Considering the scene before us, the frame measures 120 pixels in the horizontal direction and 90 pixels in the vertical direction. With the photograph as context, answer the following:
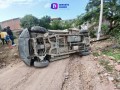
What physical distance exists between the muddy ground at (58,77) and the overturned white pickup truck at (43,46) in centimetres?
34

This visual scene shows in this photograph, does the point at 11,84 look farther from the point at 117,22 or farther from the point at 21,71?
the point at 117,22

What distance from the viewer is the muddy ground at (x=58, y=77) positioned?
5.23 m

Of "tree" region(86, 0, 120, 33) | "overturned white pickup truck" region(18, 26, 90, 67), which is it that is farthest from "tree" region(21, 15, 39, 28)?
"overturned white pickup truck" region(18, 26, 90, 67)

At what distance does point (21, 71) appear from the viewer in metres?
7.01

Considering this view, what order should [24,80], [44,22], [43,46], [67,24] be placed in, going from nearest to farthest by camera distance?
1. [24,80]
2. [43,46]
3. [67,24]
4. [44,22]

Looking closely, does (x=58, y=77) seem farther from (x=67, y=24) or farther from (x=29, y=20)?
(x=29, y=20)

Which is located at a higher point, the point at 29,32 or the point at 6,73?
the point at 29,32

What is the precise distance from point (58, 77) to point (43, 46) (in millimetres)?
1996

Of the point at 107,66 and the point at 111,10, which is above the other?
the point at 111,10

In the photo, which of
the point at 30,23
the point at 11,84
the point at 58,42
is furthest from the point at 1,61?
the point at 30,23

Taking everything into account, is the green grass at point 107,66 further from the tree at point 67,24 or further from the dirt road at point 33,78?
the tree at point 67,24

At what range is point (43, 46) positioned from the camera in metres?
7.65

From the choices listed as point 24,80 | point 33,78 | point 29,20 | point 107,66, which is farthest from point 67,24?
point 24,80

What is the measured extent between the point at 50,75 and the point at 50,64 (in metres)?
1.48
